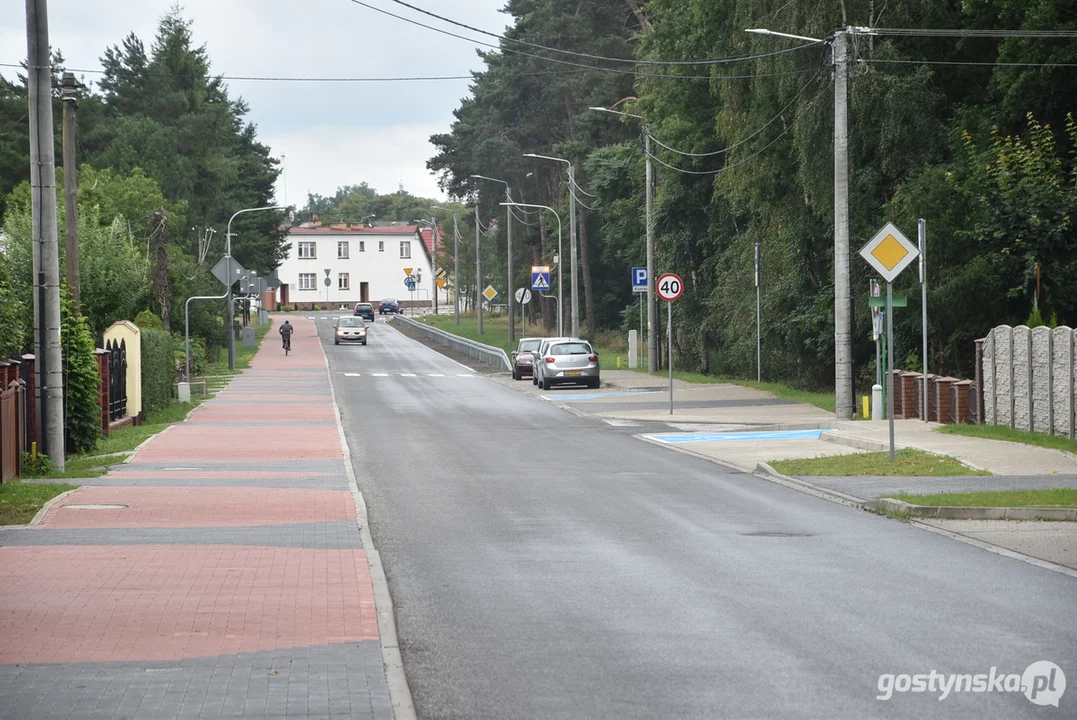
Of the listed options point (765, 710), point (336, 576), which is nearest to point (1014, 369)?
point (336, 576)

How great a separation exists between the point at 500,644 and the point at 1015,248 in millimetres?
21274

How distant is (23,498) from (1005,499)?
10.7m

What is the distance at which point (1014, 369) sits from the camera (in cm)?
2355

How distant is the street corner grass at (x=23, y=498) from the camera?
47.0 ft

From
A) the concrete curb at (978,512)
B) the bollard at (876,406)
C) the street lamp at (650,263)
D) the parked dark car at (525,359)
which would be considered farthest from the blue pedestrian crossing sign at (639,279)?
the concrete curb at (978,512)

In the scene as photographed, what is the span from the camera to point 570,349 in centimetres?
4409

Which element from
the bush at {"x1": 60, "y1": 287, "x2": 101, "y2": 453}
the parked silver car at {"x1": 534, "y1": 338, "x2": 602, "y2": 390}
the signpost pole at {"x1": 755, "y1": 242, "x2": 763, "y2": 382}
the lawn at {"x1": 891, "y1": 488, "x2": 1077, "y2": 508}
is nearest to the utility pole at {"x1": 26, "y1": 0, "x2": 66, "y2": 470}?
the bush at {"x1": 60, "y1": 287, "x2": 101, "y2": 453}

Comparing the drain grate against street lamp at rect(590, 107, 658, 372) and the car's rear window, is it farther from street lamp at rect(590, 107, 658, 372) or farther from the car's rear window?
street lamp at rect(590, 107, 658, 372)

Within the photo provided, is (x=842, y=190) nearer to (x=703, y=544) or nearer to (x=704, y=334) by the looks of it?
(x=703, y=544)

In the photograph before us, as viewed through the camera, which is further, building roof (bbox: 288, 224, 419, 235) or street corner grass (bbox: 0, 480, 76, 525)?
building roof (bbox: 288, 224, 419, 235)

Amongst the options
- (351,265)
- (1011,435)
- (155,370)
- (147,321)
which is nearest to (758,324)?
(155,370)

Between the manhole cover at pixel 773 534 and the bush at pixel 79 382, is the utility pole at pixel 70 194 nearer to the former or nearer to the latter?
the bush at pixel 79 382

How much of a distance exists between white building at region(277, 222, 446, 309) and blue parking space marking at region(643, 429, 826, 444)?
408 ft

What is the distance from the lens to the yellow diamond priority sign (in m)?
17.8
